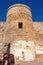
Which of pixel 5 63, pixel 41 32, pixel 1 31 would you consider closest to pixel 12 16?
pixel 1 31

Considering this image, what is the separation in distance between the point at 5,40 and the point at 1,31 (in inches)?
73.8

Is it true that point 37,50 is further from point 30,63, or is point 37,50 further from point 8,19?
point 8,19

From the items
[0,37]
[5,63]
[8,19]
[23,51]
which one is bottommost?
[5,63]

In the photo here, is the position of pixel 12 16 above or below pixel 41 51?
above

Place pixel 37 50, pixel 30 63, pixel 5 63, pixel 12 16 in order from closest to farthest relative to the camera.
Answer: pixel 30 63 < pixel 5 63 < pixel 37 50 < pixel 12 16

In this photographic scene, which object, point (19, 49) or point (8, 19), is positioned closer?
point (19, 49)

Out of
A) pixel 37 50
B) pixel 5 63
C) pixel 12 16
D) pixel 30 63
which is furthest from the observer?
pixel 12 16

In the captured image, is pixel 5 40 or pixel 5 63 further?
pixel 5 40

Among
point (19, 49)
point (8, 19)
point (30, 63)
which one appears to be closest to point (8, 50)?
point (19, 49)

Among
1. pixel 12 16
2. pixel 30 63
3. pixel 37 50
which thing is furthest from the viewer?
pixel 12 16

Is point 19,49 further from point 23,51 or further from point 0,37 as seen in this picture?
point 0,37

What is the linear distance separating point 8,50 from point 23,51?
54.9 inches

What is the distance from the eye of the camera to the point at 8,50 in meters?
16.1

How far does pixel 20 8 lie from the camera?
18719 mm
